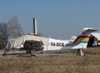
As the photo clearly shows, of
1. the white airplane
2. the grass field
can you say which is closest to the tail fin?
the white airplane

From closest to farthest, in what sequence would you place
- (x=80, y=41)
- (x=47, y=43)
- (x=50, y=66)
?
(x=50, y=66)
(x=47, y=43)
(x=80, y=41)

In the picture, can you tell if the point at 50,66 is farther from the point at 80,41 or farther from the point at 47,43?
the point at 80,41

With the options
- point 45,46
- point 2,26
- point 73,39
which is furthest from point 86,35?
point 2,26

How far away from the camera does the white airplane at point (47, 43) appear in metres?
37.4

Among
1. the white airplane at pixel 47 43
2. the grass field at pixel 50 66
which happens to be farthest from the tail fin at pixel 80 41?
the grass field at pixel 50 66

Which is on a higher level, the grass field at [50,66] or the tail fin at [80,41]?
the tail fin at [80,41]

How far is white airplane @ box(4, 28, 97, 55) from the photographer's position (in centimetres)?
3744

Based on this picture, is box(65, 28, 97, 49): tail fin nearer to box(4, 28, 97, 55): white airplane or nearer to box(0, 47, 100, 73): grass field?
box(4, 28, 97, 55): white airplane

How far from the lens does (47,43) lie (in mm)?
39938

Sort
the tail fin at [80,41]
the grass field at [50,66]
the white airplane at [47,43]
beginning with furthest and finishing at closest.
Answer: the tail fin at [80,41], the white airplane at [47,43], the grass field at [50,66]

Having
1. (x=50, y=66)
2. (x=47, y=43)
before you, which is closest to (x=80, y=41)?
(x=47, y=43)

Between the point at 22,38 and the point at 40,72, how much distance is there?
25.3m

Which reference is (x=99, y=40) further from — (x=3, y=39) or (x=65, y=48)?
(x=65, y=48)

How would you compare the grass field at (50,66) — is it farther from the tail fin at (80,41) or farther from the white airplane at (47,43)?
the tail fin at (80,41)
